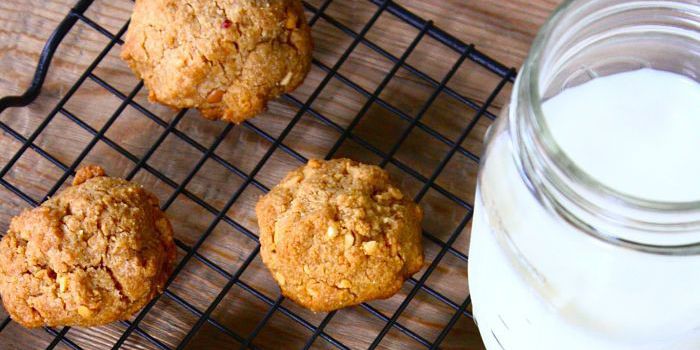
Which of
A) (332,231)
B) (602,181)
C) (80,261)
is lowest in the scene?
(80,261)

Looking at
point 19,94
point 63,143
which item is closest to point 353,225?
point 63,143

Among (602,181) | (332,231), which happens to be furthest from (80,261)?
(602,181)

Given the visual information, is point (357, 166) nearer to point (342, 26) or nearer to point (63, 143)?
point (342, 26)

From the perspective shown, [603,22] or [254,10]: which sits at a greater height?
[603,22]

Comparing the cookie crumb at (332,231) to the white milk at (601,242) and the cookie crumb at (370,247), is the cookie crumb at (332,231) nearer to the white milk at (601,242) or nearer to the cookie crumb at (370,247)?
the cookie crumb at (370,247)

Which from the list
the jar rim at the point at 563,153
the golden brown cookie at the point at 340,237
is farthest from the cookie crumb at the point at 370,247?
the jar rim at the point at 563,153

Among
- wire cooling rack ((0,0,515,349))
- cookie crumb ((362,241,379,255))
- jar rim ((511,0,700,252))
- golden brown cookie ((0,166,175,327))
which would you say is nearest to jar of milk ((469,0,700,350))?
jar rim ((511,0,700,252))

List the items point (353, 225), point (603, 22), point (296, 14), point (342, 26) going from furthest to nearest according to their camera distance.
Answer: point (342, 26) → point (296, 14) → point (353, 225) → point (603, 22)

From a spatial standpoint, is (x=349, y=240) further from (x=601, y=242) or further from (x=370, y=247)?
(x=601, y=242)
